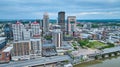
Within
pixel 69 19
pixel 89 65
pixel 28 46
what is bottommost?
pixel 89 65

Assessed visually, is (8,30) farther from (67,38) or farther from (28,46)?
(28,46)

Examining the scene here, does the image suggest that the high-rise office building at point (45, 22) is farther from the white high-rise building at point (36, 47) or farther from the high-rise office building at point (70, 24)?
the white high-rise building at point (36, 47)

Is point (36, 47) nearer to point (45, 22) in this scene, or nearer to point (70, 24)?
point (45, 22)

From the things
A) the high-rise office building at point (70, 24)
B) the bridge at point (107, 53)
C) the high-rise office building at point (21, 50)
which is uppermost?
the high-rise office building at point (70, 24)

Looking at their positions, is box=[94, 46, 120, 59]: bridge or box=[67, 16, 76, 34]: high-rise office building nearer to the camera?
box=[94, 46, 120, 59]: bridge

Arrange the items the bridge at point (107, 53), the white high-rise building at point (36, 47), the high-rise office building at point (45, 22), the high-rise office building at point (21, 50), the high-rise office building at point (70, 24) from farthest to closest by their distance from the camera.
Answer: the high-rise office building at point (45, 22) → the high-rise office building at point (70, 24) → the bridge at point (107, 53) → the white high-rise building at point (36, 47) → the high-rise office building at point (21, 50)

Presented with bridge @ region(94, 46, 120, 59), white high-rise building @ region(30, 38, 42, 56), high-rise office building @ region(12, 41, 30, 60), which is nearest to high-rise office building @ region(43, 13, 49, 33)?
white high-rise building @ region(30, 38, 42, 56)

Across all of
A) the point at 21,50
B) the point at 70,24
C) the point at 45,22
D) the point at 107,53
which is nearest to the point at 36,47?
the point at 21,50

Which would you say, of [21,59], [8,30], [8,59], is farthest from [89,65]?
[8,30]

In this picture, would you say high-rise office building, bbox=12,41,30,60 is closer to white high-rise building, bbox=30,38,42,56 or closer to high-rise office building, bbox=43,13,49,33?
white high-rise building, bbox=30,38,42,56

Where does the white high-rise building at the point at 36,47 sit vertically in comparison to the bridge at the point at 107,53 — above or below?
above

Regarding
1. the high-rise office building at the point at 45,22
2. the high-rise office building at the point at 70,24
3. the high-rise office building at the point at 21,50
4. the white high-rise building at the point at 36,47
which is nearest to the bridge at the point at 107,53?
the white high-rise building at the point at 36,47
